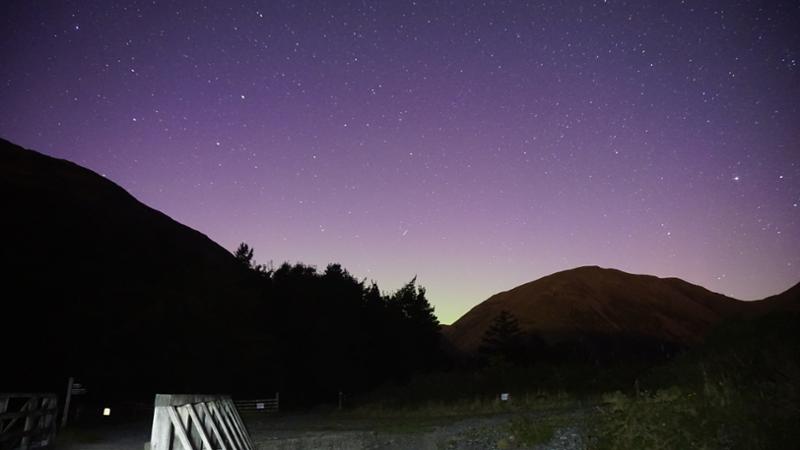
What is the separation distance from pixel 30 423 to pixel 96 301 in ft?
88.5

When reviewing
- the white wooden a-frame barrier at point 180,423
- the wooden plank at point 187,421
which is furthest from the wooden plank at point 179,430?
the wooden plank at point 187,421

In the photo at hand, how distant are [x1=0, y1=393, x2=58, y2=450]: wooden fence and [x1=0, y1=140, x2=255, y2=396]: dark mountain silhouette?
67.7ft

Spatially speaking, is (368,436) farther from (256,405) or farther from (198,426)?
(256,405)

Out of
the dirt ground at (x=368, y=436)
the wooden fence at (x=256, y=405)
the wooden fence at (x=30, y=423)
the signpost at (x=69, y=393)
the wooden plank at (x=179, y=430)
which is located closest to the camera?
the wooden plank at (x=179, y=430)

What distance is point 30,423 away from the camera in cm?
1176

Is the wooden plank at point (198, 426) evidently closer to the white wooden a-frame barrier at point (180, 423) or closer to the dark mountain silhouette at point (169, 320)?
the white wooden a-frame barrier at point (180, 423)

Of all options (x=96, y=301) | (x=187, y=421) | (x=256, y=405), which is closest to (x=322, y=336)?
(x=256, y=405)

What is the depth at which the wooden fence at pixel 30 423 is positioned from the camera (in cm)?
1042

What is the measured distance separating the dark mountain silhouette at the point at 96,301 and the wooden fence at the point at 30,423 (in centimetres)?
2063

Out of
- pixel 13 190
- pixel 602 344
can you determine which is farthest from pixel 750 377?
pixel 602 344

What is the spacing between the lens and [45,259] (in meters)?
35.7

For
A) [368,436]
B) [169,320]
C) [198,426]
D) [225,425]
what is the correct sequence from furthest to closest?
1. [169,320]
2. [368,436]
3. [225,425]
4. [198,426]

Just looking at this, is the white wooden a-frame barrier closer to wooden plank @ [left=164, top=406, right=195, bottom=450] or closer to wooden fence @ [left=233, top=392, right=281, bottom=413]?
wooden plank @ [left=164, top=406, right=195, bottom=450]

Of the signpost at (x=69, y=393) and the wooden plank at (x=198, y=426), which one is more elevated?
the signpost at (x=69, y=393)
